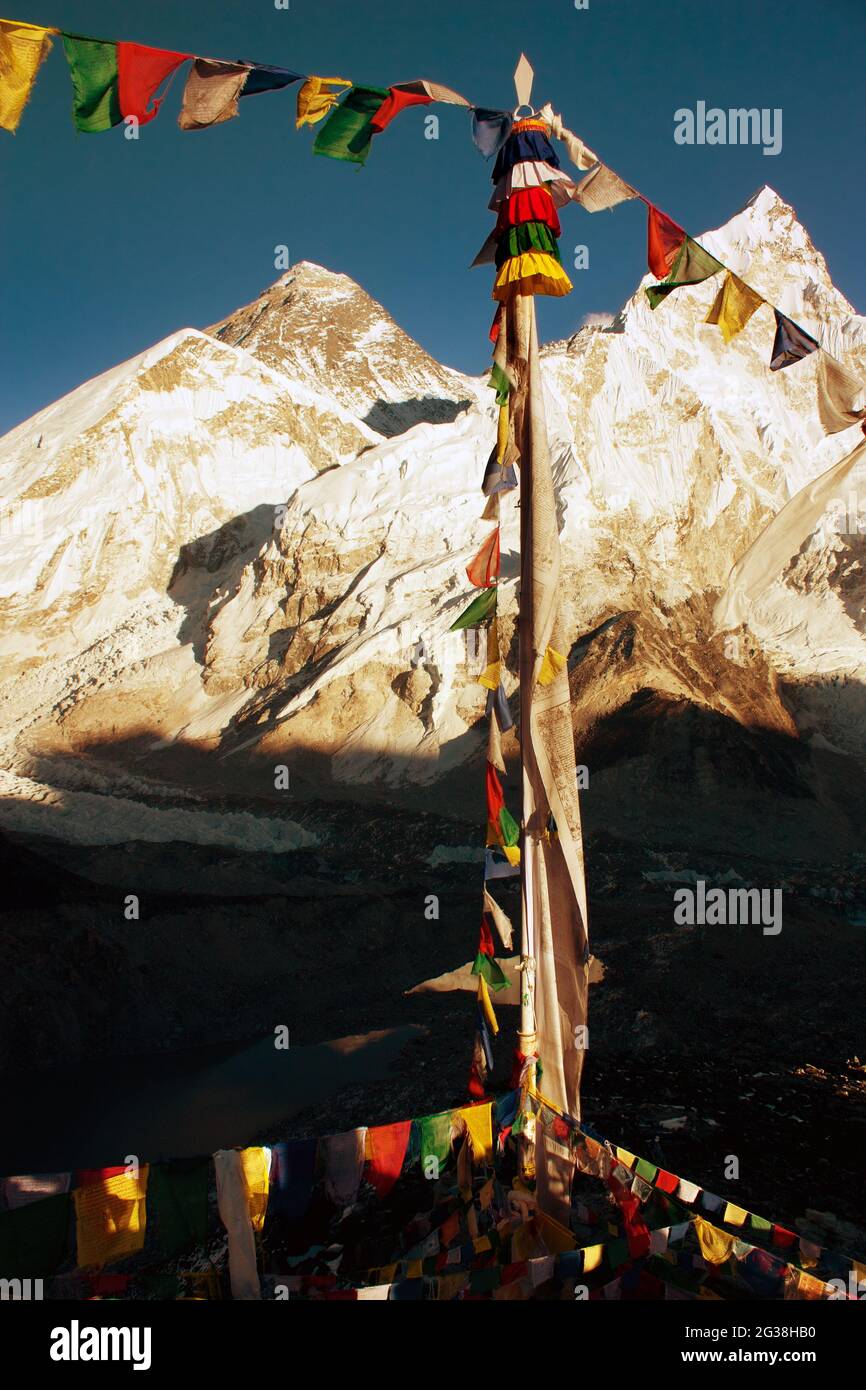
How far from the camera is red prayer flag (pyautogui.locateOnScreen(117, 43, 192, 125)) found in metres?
5.66

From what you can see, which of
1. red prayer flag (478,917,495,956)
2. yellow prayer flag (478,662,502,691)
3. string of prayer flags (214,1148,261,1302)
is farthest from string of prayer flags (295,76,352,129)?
string of prayer flags (214,1148,261,1302)

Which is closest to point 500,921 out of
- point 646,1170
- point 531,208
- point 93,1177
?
point 646,1170

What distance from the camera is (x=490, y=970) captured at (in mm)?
6445

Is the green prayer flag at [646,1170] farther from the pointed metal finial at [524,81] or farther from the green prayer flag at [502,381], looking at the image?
the pointed metal finial at [524,81]

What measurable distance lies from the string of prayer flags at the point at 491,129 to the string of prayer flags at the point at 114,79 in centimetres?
166

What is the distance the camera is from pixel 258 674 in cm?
4072

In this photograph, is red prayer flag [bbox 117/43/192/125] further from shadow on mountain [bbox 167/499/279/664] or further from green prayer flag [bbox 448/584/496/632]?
shadow on mountain [bbox 167/499/279/664]

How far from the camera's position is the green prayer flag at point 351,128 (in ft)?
19.1

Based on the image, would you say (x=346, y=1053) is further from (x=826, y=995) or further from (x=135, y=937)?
(x=826, y=995)

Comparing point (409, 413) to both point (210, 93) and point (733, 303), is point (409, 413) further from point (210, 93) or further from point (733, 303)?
point (210, 93)

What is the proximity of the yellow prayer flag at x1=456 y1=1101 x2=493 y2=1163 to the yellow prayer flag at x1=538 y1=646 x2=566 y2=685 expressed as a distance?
8.33ft

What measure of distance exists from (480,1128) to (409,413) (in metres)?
67.9

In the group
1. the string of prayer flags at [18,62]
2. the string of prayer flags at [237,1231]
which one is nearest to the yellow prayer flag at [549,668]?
the string of prayer flags at [237,1231]

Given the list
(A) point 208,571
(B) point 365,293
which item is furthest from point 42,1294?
(B) point 365,293
